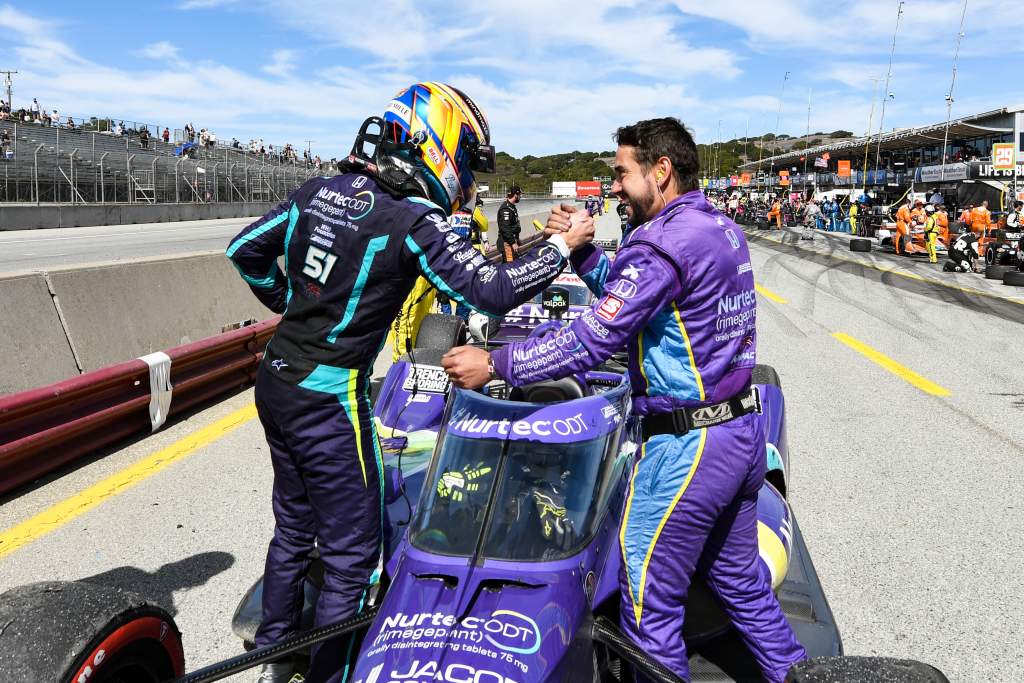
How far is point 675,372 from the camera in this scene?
8.58 feet

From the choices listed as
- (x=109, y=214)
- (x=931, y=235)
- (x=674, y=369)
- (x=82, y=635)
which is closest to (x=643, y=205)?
(x=674, y=369)

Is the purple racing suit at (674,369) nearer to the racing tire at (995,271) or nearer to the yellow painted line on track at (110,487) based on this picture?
the yellow painted line on track at (110,487)

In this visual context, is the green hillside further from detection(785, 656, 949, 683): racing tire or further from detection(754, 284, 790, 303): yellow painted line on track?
detection(785, 656, 949, 683): racing tire

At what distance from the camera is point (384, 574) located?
3023 millimetres

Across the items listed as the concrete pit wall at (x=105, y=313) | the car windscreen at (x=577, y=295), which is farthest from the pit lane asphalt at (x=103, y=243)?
the car windscreen at (x=577, y=295)

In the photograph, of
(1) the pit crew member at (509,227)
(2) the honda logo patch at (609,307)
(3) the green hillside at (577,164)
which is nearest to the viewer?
(2) the honda logo patch at (609,307)

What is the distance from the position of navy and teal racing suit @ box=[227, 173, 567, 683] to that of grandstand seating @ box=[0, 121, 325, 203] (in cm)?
2774

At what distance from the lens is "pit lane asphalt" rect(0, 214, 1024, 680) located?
3639 millimetres

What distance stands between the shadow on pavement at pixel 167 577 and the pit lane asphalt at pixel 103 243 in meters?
10.3

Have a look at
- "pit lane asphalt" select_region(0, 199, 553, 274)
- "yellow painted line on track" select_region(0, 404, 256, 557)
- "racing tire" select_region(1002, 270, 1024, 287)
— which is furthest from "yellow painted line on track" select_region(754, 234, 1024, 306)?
"yellow painted line on track" select_region(0, 404, 256, 557)

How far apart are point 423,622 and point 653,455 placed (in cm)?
85

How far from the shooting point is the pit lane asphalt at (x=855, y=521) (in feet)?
11.9

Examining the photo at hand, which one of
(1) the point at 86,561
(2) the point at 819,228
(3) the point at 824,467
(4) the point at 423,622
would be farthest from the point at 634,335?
(2) the point at 819,228

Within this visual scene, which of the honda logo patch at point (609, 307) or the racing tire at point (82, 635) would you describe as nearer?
the racing tire at point (82, 635)
